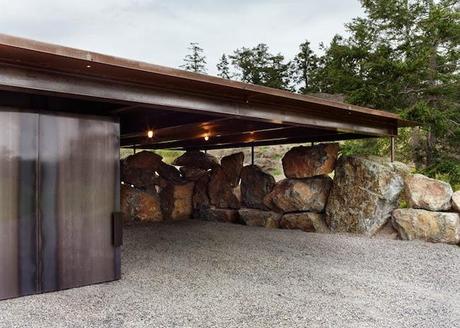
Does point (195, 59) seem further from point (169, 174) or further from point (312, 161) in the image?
point (312, 161)

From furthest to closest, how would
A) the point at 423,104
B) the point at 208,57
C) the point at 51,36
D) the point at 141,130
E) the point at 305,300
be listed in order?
the point at 208,57 < the point at 51,36 < the point at 423,104 < the point at 141,130 < the point at 305,300

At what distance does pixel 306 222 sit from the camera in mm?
6738

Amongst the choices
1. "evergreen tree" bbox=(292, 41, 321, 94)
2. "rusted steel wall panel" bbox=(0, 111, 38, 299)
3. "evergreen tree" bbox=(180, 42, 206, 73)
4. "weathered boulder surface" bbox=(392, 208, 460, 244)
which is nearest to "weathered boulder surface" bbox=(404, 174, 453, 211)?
"weathered boulder surface" bbox=(392, 208, 460, 244)

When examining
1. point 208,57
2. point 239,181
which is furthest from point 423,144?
point 208,57

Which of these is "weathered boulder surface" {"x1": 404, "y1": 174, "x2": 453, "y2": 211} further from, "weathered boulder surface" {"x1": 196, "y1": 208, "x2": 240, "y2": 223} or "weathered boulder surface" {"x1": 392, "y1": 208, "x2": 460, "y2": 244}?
"weathered boulder surface" {"x1": 196, "y1": 208, "x2": 240, "y2": 223}

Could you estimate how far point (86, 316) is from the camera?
A: 9.09 ft

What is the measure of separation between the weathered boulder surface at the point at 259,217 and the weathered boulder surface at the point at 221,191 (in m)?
0.40

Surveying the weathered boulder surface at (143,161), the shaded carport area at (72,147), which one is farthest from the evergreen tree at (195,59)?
the shaded carport area at (72,147)

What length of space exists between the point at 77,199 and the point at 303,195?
175 inches

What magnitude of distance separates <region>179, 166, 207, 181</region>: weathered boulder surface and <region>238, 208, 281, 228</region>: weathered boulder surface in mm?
1653

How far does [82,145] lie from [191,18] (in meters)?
12.1

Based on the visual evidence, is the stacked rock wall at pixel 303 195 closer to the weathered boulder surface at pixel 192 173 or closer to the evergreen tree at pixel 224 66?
the weathered boulder surface at pixel 192 173

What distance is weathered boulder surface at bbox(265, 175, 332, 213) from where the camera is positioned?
6.80 meters

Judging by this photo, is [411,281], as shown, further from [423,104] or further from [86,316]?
[423,104]
